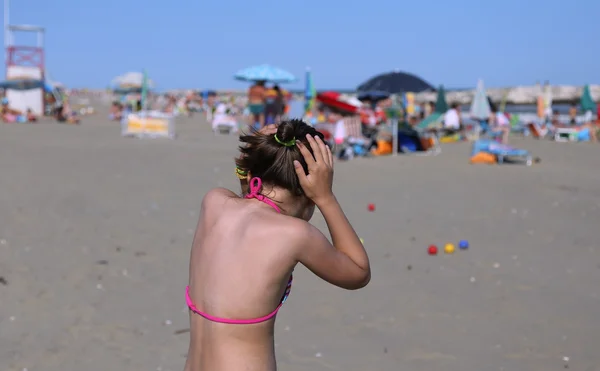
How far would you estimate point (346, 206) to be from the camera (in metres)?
8.88

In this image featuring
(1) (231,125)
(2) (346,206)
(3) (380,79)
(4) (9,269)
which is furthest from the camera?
(1) (231,125)

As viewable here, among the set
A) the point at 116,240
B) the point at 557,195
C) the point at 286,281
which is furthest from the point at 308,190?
the point at 557,195

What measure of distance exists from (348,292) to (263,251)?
3.56 m

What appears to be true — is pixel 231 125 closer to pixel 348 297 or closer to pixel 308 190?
pixel 348 297

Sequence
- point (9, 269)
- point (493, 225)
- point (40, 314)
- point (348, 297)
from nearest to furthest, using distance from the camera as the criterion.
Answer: point (40, 314), point (348, 297), point (9, 269), point (493, 225)

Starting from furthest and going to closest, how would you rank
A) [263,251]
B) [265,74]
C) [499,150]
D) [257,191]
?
1. [265,74]
2. [499,150]
3. [257,191]
4. [263,251]

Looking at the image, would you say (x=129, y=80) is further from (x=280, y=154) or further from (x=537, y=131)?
(x=280, y=154)

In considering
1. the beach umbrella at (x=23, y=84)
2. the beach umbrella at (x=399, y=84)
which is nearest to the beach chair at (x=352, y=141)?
the beach umbrella at (x=399, y=84)

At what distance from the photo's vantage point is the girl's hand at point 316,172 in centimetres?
194

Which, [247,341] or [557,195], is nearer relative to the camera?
[247,341]

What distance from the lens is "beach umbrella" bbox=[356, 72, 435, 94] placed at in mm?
18547

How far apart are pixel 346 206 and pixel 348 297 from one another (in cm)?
367

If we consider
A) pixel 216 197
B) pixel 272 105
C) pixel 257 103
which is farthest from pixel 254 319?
pixel 257 103

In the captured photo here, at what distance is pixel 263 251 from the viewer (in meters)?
1.90
